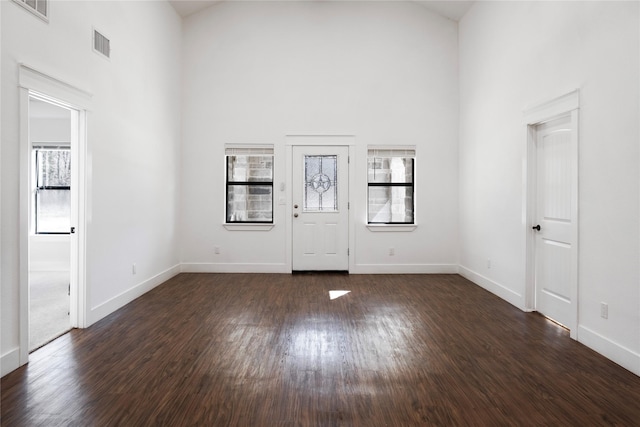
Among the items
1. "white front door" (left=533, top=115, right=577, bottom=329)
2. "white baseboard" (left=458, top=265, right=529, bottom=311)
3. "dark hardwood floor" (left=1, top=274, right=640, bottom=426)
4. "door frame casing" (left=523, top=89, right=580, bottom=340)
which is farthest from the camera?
"white baseboard" (left=458, top=265, right=529, bottom=311)

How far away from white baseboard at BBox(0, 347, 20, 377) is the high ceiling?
5068 mm

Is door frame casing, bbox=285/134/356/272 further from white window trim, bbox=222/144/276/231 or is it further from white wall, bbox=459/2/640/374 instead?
Answer: white wall, bbox=459/2/640/374

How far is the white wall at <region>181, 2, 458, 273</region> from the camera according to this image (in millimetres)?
5973

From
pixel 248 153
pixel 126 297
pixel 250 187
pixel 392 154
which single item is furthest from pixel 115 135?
pixel 392 154

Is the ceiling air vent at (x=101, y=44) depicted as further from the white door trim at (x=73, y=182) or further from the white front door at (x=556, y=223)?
the white front door at (x=556, y=223)

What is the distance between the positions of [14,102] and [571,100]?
4537 millimetres

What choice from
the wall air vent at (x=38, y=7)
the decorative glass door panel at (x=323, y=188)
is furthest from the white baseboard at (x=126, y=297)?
the wall air vent at (x=38, y=7)

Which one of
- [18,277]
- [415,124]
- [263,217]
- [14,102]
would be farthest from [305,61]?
[18,277]

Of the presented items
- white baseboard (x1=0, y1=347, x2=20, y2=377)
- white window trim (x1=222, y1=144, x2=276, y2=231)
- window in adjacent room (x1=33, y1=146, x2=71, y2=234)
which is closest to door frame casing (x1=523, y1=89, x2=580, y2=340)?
white window trim (x1=222, y1=144, x2=276, y2=231)

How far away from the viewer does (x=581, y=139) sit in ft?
10.5

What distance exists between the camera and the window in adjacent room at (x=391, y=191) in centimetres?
607

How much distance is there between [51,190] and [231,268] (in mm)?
3740

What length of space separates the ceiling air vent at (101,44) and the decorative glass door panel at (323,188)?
3.09 meters

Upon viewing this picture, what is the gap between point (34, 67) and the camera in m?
2.79
